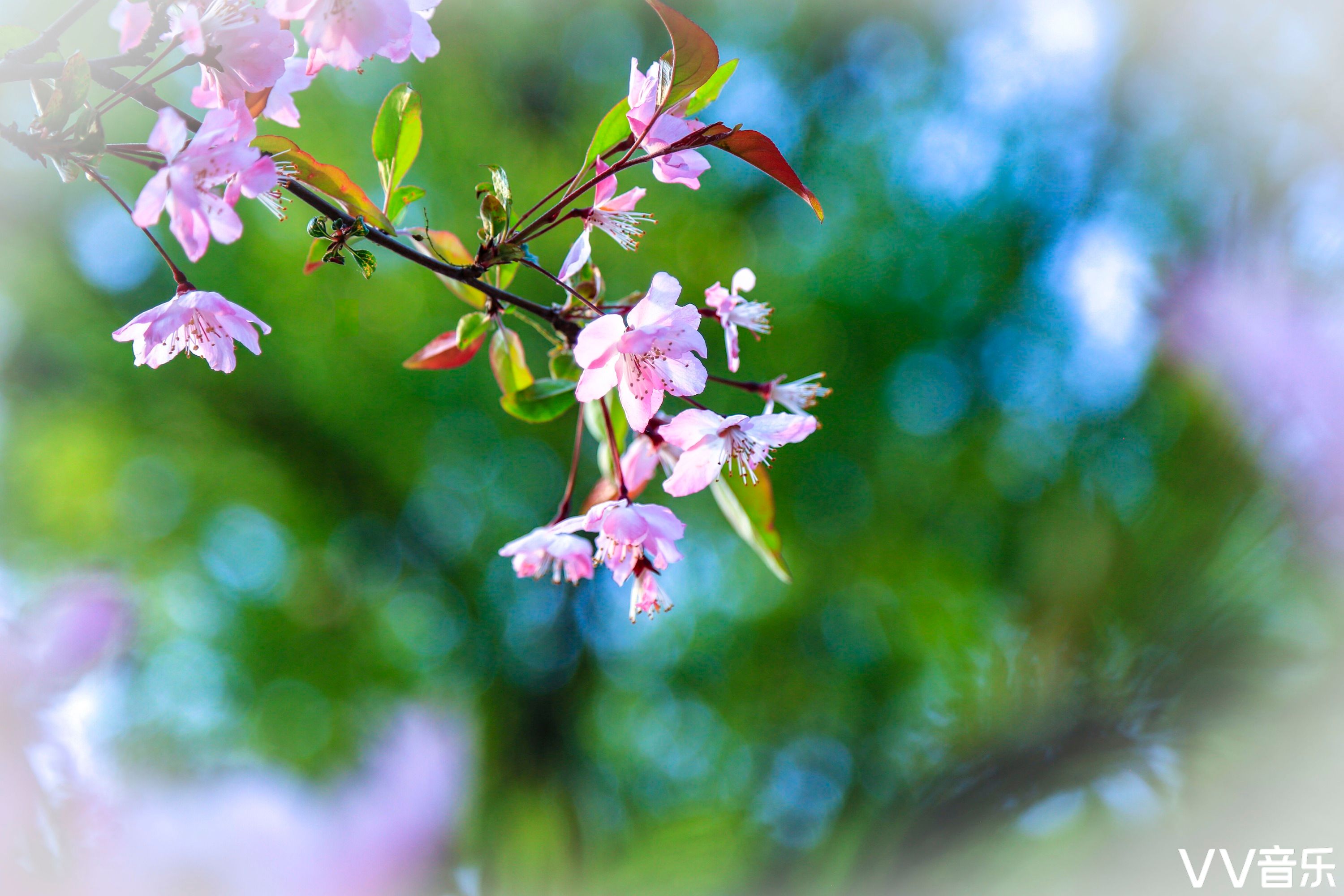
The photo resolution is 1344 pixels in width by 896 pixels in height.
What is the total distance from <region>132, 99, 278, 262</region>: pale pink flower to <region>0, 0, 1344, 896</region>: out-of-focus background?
1.08m

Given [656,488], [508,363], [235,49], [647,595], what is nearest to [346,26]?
[235,49]

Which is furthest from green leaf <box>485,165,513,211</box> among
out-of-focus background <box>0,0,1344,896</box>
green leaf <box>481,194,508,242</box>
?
out-of-focus background <box>0,0,1344,896</box>

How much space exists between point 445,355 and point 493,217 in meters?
0.09

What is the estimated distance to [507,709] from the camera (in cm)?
176

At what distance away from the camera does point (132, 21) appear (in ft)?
0.69

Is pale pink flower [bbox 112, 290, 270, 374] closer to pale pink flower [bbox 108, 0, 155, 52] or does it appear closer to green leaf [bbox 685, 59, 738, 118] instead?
pale pink flower [bbox 108, 0, 155, 52]

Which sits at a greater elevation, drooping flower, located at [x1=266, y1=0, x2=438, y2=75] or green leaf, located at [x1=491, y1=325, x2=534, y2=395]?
drooping flower, located at [x1=266, y1=0, x2=438, y2=75]

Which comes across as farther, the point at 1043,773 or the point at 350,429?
the point at 350,429

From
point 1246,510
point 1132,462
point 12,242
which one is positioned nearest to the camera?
point 1246,510

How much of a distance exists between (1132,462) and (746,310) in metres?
1.40

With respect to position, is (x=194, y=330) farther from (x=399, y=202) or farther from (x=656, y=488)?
(x=656, y=488)

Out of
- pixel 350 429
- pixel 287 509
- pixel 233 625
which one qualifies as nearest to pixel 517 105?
pixel 350 429

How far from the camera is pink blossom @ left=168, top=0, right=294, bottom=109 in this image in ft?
0.74

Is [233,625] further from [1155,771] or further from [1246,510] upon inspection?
[1246,510]
